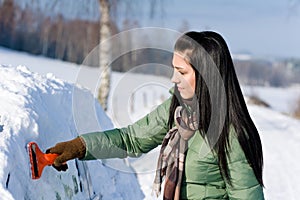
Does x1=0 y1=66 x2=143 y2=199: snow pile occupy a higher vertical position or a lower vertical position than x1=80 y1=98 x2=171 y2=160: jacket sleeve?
lower

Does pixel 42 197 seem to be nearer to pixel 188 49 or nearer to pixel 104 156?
pixel 104 156

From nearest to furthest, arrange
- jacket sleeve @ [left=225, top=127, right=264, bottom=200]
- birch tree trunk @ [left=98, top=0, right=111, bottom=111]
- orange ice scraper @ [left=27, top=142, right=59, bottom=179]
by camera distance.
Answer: jacket sleeve @ [left=225, top=127, right=264, bottom=200]
orange ice scraper @ [left=27, top=142, right=59, bottom=179]
birch tree trunk @ [left=98, top=0, right=111, bottom=111]

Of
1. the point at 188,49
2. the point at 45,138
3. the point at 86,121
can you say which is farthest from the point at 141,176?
the point at 188,49

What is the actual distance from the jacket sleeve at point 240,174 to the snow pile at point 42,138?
3.83 ft

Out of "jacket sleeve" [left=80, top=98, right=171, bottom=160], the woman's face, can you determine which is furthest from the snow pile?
the woman's face

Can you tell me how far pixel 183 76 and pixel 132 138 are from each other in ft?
1.97

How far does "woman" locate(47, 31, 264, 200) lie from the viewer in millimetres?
2590

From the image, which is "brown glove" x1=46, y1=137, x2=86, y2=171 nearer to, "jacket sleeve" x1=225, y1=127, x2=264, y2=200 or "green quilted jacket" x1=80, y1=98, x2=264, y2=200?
"green quilted jacket" x1=80, y1=98, x2=264, y2=200

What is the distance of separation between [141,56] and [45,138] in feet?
4.38

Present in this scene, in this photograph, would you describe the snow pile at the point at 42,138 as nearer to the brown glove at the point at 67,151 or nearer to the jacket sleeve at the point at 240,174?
the brown glove at the point at 67,151

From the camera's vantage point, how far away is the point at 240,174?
2.56m

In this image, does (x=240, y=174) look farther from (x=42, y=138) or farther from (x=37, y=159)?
(x=42, y=138)

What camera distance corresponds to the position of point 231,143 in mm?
2602

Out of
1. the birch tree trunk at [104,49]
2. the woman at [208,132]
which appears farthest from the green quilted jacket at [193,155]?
the birch tree trunk at [104,49]
